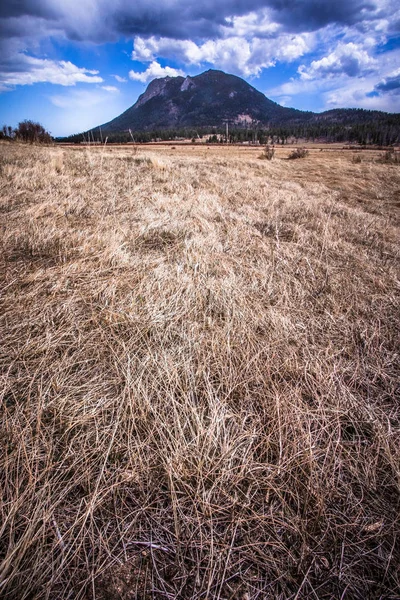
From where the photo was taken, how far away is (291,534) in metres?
0.88

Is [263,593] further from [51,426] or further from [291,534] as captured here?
[51,426]

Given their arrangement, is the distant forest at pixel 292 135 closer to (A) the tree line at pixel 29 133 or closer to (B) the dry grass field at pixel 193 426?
(A) the tree line at pixel 29 133

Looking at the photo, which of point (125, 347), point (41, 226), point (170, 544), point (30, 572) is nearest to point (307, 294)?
point (125, 347)

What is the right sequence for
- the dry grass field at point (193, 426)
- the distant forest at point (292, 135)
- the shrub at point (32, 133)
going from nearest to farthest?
the dry grass field at point (193, 426)
the shrub at point (32, 133)
the distant forest at point (292, 135)

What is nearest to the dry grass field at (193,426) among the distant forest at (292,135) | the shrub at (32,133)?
the shrub at (32,133)

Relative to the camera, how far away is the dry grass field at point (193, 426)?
2.66 feet

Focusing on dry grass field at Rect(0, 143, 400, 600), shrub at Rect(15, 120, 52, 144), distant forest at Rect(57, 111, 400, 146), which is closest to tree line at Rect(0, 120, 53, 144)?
shrub at Rect(15, 120, 52, 144)

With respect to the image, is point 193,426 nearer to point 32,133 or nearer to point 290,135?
point 32,133

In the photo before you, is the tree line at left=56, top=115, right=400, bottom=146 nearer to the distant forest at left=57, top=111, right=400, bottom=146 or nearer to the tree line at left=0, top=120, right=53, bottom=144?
the distant forest at left=57, top=111, right=400, bottom=146

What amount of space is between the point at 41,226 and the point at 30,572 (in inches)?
111

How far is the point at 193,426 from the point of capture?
1.16m

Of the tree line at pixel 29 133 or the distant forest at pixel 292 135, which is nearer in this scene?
the tree line at pixel 29 133

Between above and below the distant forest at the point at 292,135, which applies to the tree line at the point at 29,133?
below

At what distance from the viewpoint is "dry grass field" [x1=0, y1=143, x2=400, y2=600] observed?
2.66 feet
